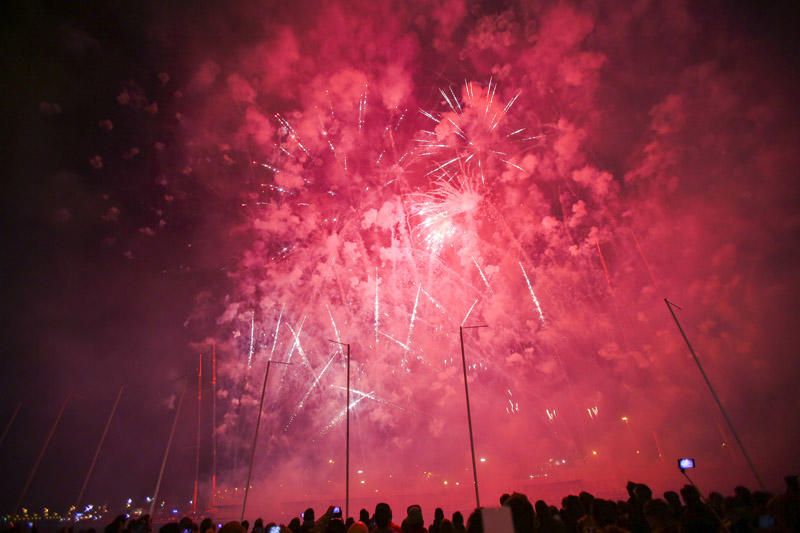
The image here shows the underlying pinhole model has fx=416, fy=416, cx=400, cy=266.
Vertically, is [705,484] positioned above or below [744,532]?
above

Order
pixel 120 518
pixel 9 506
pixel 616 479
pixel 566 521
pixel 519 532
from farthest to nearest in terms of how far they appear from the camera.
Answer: pixel 9 506
pixel 616 479
pixel 120 518
pixel 566 521
pixel 519 532

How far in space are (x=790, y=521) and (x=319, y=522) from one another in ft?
33.3

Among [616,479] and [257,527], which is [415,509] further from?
[616,479]

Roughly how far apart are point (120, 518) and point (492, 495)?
3985 inches

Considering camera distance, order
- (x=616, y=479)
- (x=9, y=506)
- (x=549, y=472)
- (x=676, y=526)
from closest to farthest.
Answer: (x=676, y=526) < (x=616, y=479) < (x=549, y=472) < (x=9, y=506)

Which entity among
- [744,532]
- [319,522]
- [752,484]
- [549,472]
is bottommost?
[744,532]

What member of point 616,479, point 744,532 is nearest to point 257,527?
point 744,532

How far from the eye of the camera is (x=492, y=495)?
314ft

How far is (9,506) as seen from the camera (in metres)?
184

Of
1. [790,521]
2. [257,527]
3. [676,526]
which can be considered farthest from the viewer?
[257,527]

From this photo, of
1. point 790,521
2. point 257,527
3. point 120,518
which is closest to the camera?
point 790,521

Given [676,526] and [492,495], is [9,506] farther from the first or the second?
[676,526]

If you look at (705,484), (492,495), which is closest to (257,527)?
(705,484)

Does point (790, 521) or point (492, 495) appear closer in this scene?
A: point (790, 521)
